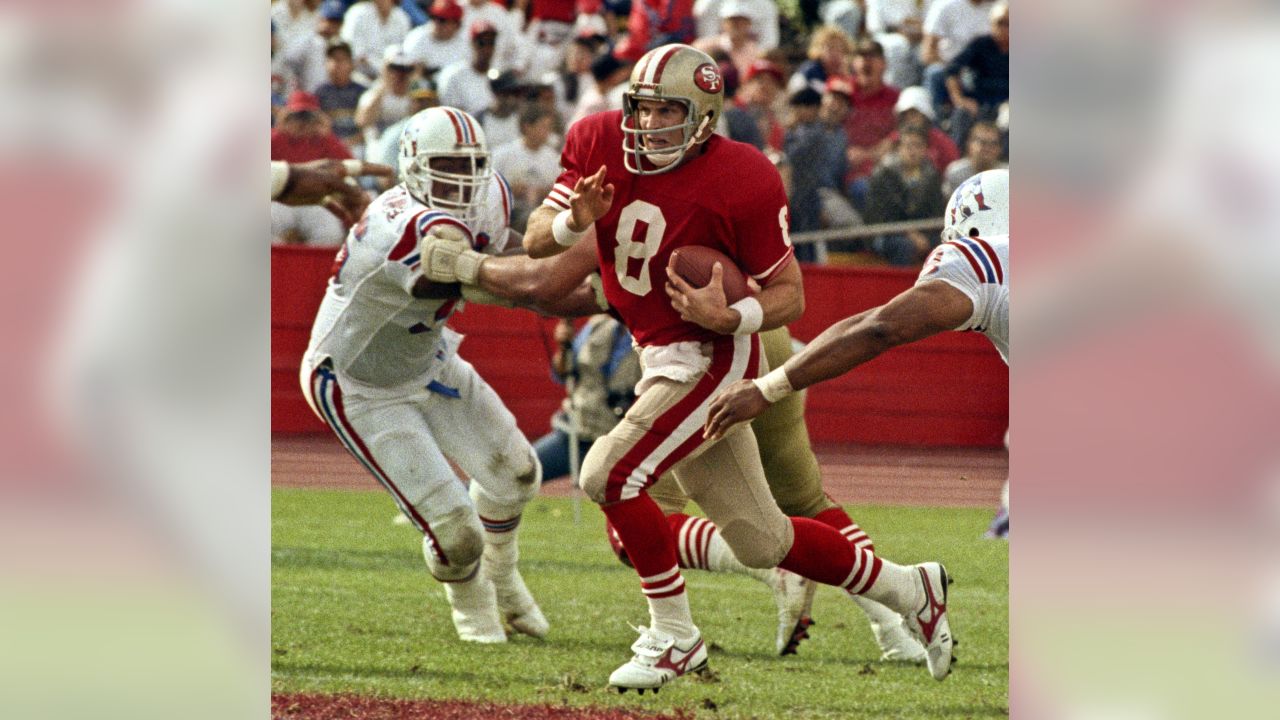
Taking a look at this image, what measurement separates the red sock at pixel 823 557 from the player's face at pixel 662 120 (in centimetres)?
126

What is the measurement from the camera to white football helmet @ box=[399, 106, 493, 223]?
604cm

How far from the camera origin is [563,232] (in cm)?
494

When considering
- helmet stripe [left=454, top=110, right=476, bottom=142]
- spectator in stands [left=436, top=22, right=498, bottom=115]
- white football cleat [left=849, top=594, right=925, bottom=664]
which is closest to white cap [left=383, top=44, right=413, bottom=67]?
spectator in stands [left=436, top=22, right=498, bottom=115]

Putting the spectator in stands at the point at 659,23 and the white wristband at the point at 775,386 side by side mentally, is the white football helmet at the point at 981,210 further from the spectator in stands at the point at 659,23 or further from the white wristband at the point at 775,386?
the spectator in stands at the point at 659,23

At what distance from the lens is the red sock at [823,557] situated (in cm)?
509

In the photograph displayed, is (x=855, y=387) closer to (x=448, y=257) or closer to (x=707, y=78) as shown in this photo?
(x=448, y=257)

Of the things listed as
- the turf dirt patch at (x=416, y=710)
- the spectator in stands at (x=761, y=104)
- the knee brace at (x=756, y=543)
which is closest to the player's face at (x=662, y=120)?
the knee brace at (x=756, y=543)

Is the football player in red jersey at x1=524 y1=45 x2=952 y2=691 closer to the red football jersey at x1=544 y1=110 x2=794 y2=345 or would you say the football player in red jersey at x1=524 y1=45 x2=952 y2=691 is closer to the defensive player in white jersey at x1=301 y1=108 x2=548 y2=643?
the red football jersey at x1=544 y1=110 x2=794 y2=345

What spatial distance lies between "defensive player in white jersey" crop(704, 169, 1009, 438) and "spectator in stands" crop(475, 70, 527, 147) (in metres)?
7.52

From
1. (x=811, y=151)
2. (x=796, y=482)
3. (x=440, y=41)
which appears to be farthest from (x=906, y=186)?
(x=796, y=482)

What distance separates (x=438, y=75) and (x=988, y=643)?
7.24 meters
